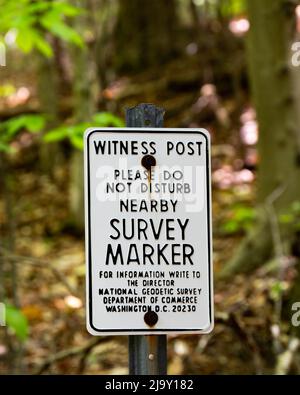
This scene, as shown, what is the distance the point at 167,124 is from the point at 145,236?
8.69 m

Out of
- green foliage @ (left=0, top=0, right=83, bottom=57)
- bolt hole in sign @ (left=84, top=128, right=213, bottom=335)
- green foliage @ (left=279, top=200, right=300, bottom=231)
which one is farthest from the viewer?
green foliage @ (left=279, top=200, right=300, bottom=231)

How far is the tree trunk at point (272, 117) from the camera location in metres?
5.81

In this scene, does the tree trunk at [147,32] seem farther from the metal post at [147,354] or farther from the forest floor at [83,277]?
the metal post at [147,354]

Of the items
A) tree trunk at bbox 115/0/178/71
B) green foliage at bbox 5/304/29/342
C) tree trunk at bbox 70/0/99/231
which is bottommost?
green foliage at bbox 5/304/29/342

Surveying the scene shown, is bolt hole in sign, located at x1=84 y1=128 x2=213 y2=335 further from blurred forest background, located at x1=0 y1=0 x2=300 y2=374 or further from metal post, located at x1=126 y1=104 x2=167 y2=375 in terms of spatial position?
blurred forest background, located at x1=0 y1=0 x2=300 y2=374

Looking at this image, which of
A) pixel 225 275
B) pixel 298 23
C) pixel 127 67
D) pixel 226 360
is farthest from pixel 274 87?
pixel 127 67

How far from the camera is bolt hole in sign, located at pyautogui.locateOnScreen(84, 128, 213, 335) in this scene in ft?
6.62

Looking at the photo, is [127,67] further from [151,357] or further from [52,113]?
[151,357]

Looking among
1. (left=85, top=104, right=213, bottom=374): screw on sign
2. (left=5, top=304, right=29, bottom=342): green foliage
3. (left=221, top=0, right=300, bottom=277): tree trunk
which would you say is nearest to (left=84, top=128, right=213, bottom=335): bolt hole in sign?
(left=85, top=104, right=213, bottom=374): screw on sign

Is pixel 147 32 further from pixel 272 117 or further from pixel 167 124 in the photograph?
pixel 272 117

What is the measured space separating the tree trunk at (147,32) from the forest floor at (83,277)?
702mm

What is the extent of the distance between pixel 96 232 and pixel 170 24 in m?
11.5

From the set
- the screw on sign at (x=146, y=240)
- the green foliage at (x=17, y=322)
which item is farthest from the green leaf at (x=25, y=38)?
the screw on sign at (x=146, y=240)

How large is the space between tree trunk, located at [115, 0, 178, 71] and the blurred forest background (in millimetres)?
21
